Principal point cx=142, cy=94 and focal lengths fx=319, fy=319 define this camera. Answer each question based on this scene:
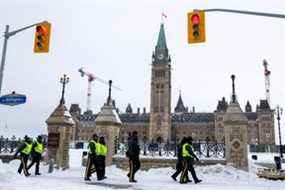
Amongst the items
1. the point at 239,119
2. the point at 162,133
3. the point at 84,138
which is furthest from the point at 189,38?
the point at 84,138

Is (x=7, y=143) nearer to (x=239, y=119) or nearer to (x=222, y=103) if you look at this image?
(x=239, y=119)

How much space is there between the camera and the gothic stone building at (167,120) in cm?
11688

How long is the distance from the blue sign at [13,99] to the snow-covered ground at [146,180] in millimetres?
2653

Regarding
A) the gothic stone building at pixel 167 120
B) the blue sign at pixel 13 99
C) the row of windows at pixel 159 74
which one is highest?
the row of windows at pixel 159 74

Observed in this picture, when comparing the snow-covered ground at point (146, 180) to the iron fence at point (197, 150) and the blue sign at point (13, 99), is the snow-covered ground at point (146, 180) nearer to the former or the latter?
the iron fence at point (197, 150)

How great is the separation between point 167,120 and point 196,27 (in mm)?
106338

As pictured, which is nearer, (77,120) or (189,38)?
(189,38)

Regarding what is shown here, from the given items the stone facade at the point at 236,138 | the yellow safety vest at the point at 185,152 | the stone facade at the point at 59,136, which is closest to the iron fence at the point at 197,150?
the stone facade at the point at 236,138

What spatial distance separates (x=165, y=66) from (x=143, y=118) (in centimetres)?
2496

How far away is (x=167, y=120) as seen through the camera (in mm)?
116875

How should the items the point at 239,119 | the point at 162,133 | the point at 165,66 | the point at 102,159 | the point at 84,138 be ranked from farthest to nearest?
1. the point at 84,138
2. the point at 165,66
3. the point at 162,133
4. the point at 239,119
5. the point at 102,159

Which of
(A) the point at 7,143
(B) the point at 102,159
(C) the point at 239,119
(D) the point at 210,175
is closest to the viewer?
(B) the point at 102,159

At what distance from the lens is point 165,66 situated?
124438mm

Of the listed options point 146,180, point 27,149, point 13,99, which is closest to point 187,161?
point 146,180
